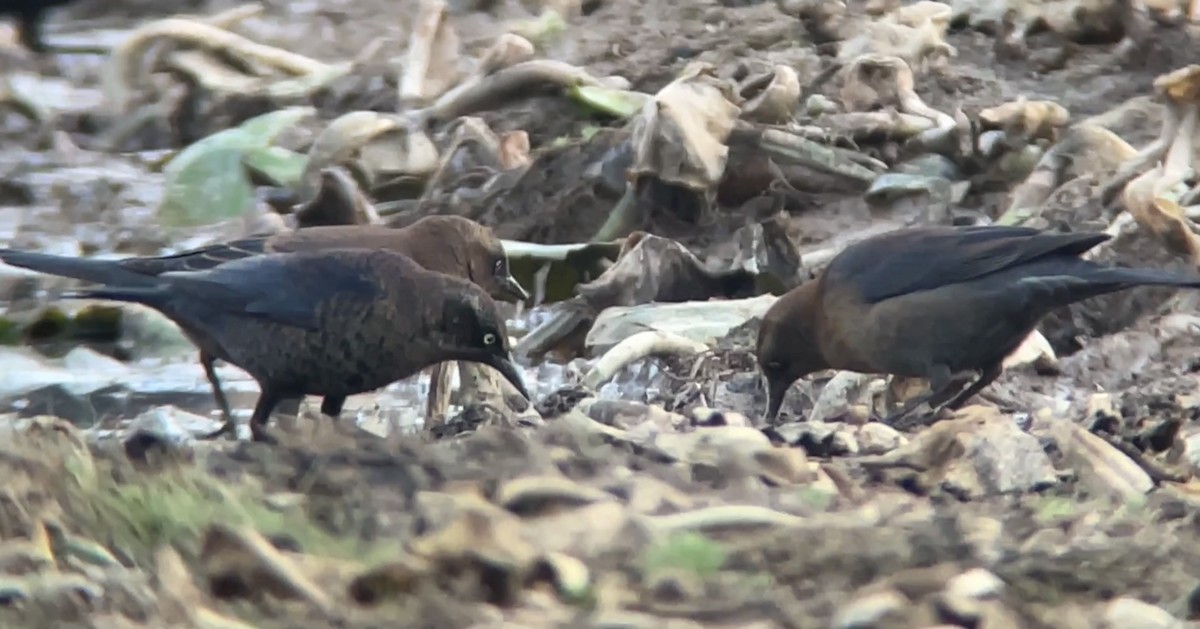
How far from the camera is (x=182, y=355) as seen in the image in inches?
257

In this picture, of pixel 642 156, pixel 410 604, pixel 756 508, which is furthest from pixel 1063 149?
pixel 410 604

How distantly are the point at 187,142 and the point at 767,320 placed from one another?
15.6 feet

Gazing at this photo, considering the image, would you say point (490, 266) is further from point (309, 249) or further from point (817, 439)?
point (817, 439)

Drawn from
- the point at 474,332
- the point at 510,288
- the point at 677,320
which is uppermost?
the point at 474,332

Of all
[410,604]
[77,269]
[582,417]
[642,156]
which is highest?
[410,604]

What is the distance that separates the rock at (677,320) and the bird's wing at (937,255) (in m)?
0.53

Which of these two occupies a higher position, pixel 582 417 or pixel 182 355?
pixel 582 417

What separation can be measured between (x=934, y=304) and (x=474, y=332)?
1365mm

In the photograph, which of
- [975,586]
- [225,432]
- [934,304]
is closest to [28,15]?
[225,432]

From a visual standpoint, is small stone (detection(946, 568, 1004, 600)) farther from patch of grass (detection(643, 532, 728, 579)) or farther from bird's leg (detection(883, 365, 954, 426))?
bird's leg (detection(883, 365, 954, 426))

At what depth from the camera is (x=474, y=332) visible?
4863 mm

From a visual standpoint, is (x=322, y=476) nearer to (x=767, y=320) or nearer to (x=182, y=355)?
(x=767, y=320)

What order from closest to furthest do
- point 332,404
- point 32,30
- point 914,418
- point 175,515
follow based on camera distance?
point 175,515, point 914,418, point 332,404, point 32,30

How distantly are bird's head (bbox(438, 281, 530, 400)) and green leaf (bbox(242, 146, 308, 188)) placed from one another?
12.1 ft
